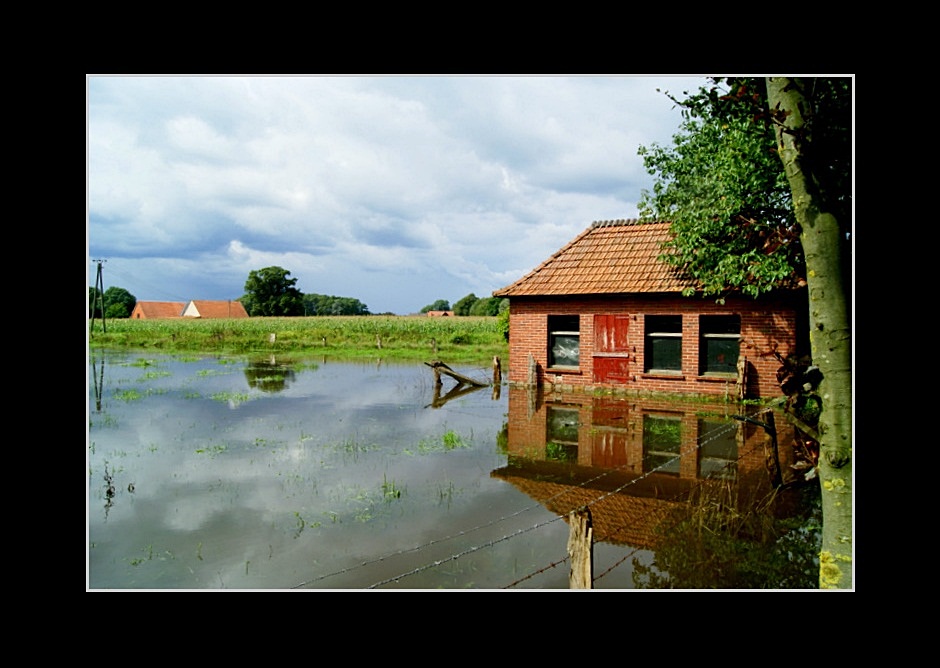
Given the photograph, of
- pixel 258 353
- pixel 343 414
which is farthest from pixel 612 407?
pixel 258 353

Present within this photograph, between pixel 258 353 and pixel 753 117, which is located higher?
pixel 753 117

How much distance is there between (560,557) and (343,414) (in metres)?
9.27

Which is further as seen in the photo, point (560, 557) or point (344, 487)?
point (344, 487)

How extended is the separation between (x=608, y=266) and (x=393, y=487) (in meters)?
11.6

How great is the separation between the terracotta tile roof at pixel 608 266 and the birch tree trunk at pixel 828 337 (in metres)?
12.9

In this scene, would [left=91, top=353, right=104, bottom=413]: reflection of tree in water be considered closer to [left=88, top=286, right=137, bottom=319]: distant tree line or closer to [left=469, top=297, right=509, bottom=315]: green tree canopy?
[left=469, top=297, right=509, bottom=315]: green tree canopy

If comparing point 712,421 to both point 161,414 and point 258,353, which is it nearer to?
point 161,414

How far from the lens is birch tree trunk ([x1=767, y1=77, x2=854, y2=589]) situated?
3.01m

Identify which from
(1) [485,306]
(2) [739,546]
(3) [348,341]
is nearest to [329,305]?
(1) [485,306]

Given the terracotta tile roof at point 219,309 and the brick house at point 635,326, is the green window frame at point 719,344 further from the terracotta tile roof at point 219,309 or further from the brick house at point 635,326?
the terracotta tile roof at point 219,309

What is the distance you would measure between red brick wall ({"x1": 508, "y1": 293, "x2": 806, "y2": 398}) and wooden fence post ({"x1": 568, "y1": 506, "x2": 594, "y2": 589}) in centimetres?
1189

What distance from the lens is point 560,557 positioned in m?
5.96
